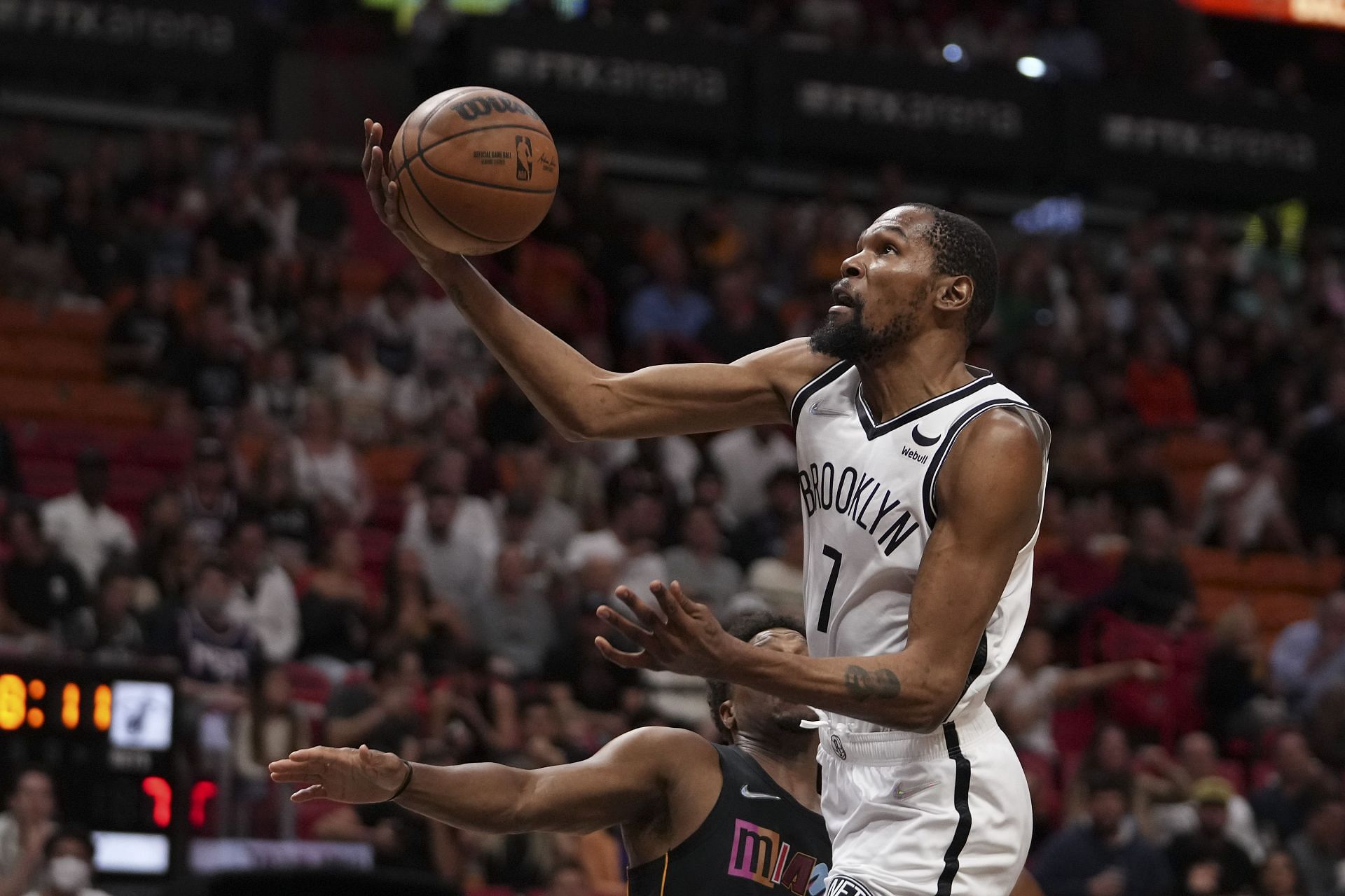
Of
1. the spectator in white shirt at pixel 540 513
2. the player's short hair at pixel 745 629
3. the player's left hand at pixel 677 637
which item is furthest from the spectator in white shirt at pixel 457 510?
the player's left hand at pixel 677 637

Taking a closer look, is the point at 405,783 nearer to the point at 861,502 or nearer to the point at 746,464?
the point at 861,502

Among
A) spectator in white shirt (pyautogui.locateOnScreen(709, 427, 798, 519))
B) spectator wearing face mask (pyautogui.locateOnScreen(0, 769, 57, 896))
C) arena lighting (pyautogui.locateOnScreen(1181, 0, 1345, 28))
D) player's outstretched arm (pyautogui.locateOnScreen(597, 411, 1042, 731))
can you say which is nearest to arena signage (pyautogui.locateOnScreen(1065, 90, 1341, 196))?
arena lighting (pyautogui.locateOnScreen(1181, 0, 1345, 28))

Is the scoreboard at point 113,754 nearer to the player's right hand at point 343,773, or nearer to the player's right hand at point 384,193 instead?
the player's right hand at point 343,773

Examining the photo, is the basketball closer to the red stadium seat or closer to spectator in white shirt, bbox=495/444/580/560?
spectator in white shirt, bbox=495/444/580/560

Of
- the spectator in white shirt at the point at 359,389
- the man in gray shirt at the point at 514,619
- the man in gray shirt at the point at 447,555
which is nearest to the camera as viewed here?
the man in gray shirt at the point at 514,619

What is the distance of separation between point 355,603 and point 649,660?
765 centimetres

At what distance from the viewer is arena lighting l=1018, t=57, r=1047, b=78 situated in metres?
19.3

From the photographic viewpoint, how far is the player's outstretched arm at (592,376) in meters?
4.32

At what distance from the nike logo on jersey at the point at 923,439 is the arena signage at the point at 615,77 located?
13.0m

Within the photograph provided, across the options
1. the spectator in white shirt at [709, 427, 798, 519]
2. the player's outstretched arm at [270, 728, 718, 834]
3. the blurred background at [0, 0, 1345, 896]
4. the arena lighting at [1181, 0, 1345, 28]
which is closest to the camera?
the player's outstretched arm at [270, 728, 718, 834]

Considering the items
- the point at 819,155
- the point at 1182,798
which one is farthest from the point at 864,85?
the point at 1182,798

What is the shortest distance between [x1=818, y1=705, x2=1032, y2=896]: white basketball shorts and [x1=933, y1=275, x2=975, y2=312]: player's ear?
2.92ft

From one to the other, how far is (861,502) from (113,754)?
472 centimetres

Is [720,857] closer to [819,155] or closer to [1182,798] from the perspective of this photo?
[1182,798]
